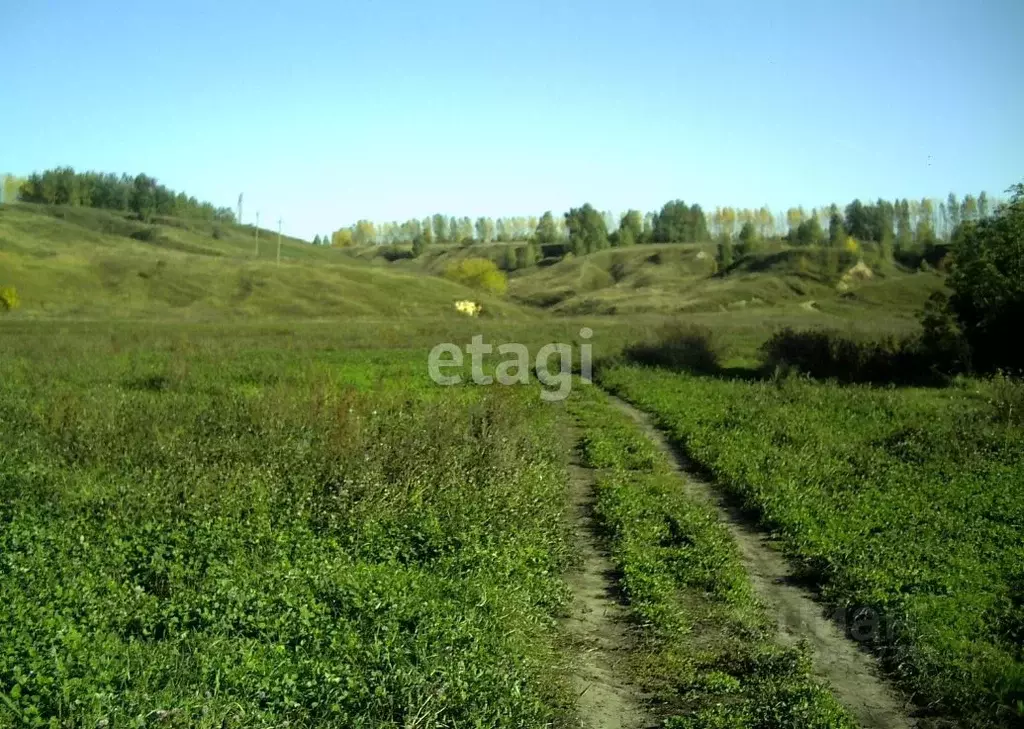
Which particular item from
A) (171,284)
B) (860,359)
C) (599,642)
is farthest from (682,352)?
(171,284)

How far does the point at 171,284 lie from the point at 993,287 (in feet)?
193

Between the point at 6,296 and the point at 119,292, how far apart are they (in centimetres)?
1100

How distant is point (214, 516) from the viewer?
7.97m

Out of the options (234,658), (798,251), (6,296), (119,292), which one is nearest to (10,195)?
(119,292)

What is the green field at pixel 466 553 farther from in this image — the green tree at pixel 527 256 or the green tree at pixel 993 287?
the green tree at pixel 527 256

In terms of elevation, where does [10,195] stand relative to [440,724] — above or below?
above

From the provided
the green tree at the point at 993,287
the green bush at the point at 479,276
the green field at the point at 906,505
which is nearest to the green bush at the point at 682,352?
the green tree at the point at 993,287

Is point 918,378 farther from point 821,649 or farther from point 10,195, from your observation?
point 10,195

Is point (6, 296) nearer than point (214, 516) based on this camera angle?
No

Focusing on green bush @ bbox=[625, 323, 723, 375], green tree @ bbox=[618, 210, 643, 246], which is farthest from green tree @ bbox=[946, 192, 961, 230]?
green bush @ bbox=[625, 323, 723, 375]

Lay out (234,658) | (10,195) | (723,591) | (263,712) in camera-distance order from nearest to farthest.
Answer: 1. (263,712)
2. (234,658)
3. (723,591)
4. (10,195)

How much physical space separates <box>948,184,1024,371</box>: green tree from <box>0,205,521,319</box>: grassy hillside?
135 ft

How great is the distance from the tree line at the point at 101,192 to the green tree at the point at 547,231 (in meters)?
60.8

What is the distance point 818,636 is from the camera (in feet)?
21.6
